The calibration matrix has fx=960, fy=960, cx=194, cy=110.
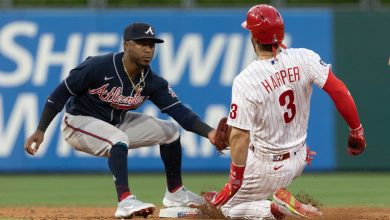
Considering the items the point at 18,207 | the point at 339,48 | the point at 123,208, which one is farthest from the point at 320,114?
the point at 123,208

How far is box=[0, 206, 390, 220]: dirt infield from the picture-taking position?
7777 mm

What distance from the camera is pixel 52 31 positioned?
1405 cm

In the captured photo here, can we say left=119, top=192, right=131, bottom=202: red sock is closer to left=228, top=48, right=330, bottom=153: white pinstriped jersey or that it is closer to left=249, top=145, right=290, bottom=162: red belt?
left=228, top=48, right=330, bottom=153: white pinstriped jersey

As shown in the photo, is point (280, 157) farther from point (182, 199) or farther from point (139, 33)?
point (139, 33)

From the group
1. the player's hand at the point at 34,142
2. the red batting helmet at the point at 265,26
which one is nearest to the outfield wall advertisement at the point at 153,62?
the player's hand at the point at 34,142

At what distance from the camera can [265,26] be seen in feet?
22.7

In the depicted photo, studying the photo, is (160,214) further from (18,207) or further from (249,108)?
(18,207)

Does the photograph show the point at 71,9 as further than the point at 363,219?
Yes

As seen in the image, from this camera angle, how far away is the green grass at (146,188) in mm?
10188

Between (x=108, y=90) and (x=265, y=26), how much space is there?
5.33ft

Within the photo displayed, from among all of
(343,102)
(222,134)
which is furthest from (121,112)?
(343,102)

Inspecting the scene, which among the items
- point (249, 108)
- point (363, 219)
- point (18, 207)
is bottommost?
point (18, 207)

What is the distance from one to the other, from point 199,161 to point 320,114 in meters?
1.88

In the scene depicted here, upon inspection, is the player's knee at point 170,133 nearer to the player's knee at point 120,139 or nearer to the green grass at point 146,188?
the player's knee at point 120,139
